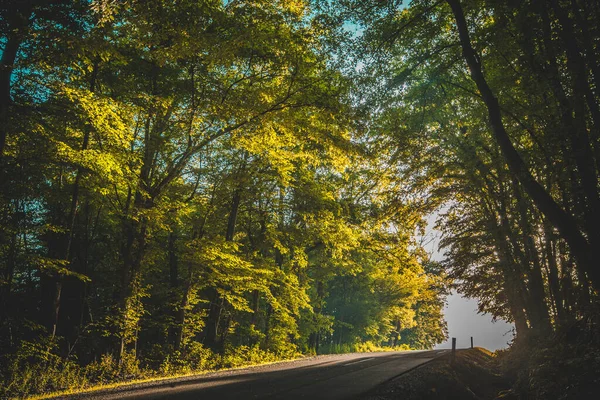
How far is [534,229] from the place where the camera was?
1106cm

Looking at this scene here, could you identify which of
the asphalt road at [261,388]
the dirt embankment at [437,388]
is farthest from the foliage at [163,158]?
the dirt embankment at [437,388]

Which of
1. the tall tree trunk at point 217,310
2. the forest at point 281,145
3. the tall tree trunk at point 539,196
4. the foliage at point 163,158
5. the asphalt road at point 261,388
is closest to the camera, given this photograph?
the tall tree trunk at point 539,196

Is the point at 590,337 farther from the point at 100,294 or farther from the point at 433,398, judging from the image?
the point at 100,294

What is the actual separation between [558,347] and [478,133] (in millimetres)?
6951

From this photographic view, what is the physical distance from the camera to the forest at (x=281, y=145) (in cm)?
707

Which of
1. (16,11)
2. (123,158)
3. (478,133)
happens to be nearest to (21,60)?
(16,11)

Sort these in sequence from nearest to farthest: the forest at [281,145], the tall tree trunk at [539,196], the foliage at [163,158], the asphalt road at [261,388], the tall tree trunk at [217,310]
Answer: the tall tree trunk at [539,196]
the asphalt road at [261,388]
the forest at [281,145]
the foliage at [163,158]
the tall tree trunk at [217,310]

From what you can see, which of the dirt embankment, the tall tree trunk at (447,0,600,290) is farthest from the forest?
the dirt embankment

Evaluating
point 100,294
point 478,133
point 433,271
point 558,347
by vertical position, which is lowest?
point 100,294

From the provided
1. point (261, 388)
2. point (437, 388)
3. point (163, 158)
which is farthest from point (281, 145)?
point (437, 388)

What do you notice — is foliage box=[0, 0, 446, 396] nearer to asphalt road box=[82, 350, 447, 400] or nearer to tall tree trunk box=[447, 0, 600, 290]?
asphalt road box=[82, 350, 447, 400]

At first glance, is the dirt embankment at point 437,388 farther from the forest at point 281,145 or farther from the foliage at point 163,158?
the foliage at point 163,158

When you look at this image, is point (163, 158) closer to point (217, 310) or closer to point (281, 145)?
point (281, 145)

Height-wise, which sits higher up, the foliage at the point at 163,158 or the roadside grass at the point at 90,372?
the foliage at the point at 163,158
